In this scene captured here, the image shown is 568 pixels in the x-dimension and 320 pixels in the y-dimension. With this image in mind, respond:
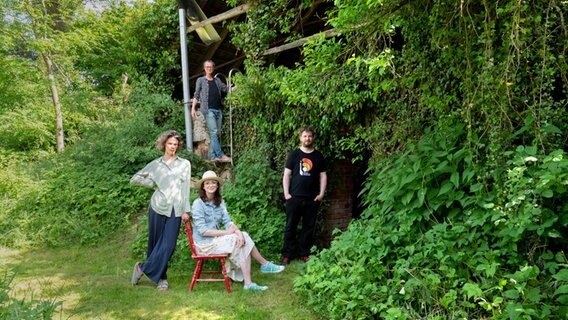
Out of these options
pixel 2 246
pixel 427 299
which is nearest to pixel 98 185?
pixel 2 246

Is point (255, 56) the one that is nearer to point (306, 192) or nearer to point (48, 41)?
point (306, 192)

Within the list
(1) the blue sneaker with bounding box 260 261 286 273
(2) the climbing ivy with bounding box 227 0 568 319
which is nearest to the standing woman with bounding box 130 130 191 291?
(1) the blue sneaker with bounding box 260 261 286 273

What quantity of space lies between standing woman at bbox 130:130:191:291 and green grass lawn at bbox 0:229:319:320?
22 cm

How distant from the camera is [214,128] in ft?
26.5

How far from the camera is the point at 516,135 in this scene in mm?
3416

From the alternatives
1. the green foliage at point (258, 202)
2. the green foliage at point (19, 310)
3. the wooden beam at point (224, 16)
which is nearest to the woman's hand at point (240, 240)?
the green foliage at point (258, 202)

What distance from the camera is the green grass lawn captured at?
3.98 meters

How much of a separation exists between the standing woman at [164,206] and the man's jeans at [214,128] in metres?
3.19

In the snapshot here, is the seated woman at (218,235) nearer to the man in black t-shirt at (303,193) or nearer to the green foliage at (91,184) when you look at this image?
the man in black t-shirt at (303,193)

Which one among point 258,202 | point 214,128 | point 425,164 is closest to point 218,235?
point 258,202

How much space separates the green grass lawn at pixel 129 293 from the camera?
3.98 meters

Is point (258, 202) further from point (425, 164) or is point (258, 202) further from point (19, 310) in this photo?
point (19, 310)

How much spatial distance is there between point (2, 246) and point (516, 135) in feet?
24.3

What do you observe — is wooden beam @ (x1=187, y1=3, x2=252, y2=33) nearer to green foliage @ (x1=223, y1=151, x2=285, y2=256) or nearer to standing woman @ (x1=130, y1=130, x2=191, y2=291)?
green foliage @ (x1=223, y1=151, x2=285, y2=256)
